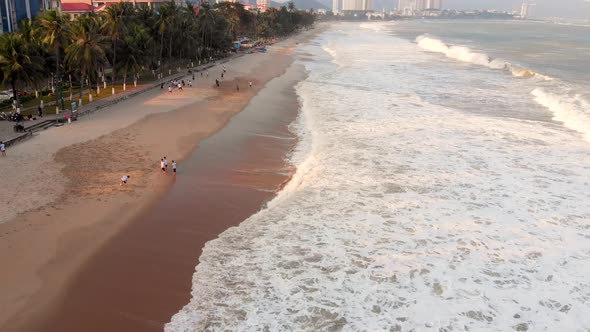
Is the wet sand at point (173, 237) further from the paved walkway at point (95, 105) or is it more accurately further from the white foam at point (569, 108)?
the white foam at point (569, 108)

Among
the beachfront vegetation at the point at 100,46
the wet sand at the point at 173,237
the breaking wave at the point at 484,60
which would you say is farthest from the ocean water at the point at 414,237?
the breaking wave at the point at 484,60

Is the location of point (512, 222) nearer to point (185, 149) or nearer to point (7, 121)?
point (185, 149)

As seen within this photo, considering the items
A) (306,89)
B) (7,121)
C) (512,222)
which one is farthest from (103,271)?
(306,89)

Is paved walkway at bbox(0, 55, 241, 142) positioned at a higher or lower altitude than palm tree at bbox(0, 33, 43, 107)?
lower

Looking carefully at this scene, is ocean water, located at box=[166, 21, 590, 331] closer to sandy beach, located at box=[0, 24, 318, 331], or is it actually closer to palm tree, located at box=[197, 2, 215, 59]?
sandy beach, located at box=[0, 24, 318, 331]

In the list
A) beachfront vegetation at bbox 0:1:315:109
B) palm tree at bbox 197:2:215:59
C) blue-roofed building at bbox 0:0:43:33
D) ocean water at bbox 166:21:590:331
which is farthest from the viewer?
palm tree at bbox 197:2:215:59

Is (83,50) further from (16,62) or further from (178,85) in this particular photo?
(178,85)

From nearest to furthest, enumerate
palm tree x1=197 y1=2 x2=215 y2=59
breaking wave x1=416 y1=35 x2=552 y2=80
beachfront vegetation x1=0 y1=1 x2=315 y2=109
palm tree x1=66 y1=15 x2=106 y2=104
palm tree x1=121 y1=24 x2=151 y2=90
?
beachfront vegetation x1=0 y1=1 x2=315 y2=109 → palm tree x1=66 y1=15 x2=106 y2=104 → palm tree x1=121 y1=24 x2=151 y2=90 → breaking wave x1=416 y1=35 x2=552 y2=80 → palm tree x1=197 y1=2 x2=215 y2=59

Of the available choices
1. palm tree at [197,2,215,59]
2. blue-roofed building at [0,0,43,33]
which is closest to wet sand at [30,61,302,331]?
blue-roofed building at [0,0,43,33]
